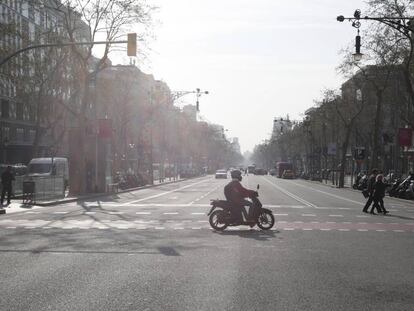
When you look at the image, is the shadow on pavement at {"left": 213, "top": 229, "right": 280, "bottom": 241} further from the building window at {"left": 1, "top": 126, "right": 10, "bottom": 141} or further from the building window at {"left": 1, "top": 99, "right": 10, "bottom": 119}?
the building window at {"left": 1, "top": 99, "right": 10, "bottom": 119}

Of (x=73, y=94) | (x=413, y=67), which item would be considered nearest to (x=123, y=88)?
(x=73, y=94)

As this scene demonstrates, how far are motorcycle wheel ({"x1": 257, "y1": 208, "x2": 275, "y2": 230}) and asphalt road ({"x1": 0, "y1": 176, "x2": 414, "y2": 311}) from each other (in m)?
0.40

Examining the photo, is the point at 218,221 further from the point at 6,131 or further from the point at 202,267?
the point at 6,131

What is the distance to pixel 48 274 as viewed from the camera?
30.6 ft

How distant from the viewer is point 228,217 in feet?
53.5

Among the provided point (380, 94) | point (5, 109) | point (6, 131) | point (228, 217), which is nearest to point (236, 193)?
point (228, 217)

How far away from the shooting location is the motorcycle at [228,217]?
16.3 meters

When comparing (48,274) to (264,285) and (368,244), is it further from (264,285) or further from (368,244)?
(368,244)

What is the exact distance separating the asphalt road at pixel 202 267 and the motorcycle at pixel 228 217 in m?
0.27

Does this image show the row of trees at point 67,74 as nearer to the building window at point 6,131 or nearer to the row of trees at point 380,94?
the building window at point 6,131

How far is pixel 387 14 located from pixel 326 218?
1891 cm

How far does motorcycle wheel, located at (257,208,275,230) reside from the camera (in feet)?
54.4

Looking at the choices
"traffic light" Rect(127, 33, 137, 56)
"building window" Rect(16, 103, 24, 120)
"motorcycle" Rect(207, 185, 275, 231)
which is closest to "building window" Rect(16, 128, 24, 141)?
"building window" Rect(16, 103, 24, 120)

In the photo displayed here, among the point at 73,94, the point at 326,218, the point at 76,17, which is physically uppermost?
the point at 76,17
